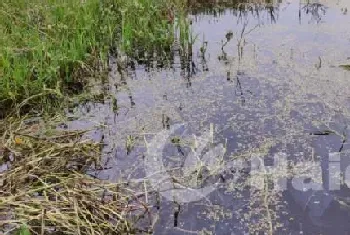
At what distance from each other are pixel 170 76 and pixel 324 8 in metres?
1.98

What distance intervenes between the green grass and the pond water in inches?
9.0

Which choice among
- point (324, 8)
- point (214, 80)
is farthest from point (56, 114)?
point (324, 8)

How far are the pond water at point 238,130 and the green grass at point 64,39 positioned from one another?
0.23 metres

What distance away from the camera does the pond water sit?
6.42ft

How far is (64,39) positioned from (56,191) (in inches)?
64.1

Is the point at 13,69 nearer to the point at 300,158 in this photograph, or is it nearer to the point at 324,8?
the point at 300,158

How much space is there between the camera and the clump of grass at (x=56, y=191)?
71.8 inches

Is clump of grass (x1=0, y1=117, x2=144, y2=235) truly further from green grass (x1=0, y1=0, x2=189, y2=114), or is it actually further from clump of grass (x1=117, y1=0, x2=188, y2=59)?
clump of grass (x1=117, y1=0, x2=188, y2=59)

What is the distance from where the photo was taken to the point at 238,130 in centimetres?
255

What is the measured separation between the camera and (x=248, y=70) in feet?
10.7

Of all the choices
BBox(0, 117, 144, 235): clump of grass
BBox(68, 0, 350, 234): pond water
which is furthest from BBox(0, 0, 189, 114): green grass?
BBox(0, 117, 144, 235): clump of grass

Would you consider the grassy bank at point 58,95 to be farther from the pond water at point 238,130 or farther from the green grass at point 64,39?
the pond water at point 238,130

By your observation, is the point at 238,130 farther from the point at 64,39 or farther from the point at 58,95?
the point at 64,39

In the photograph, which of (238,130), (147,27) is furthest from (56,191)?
(147,27)
